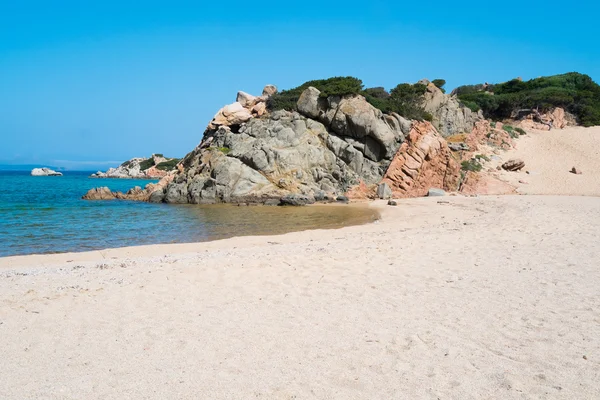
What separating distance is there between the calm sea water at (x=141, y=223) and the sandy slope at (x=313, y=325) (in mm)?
4637

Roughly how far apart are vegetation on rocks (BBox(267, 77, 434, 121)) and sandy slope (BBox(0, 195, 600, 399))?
24.5m

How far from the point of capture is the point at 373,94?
39906mm

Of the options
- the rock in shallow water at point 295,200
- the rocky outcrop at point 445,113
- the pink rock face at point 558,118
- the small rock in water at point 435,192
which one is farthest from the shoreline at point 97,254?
the pink rock face at point 558,118

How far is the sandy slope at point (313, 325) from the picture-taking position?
14.3 feet

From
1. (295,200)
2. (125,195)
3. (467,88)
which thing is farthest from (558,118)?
(125,195)

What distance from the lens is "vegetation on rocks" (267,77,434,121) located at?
3347 centimetres

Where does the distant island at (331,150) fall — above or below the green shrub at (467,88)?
below

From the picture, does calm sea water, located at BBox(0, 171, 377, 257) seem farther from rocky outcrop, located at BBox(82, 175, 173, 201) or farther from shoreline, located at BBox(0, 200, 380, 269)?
rocky outcrop, located at BBox(82, 175, 173, 201)

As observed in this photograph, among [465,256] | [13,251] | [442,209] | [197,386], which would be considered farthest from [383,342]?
[442,209]

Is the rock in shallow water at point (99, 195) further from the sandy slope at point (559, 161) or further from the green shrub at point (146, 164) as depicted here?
the green shrub at point (146, 164)

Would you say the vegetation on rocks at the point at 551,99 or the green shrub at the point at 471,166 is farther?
the vegetation on rocks at the point at 551,99

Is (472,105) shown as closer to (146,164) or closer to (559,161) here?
(559,161)

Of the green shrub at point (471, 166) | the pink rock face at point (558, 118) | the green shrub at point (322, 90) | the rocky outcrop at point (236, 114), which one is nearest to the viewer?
the green shrub at point (471, 166)

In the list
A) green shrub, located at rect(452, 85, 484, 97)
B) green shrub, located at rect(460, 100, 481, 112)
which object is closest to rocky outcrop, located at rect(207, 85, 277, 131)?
green shrub, located at rect(460, 100, 481, 112)
